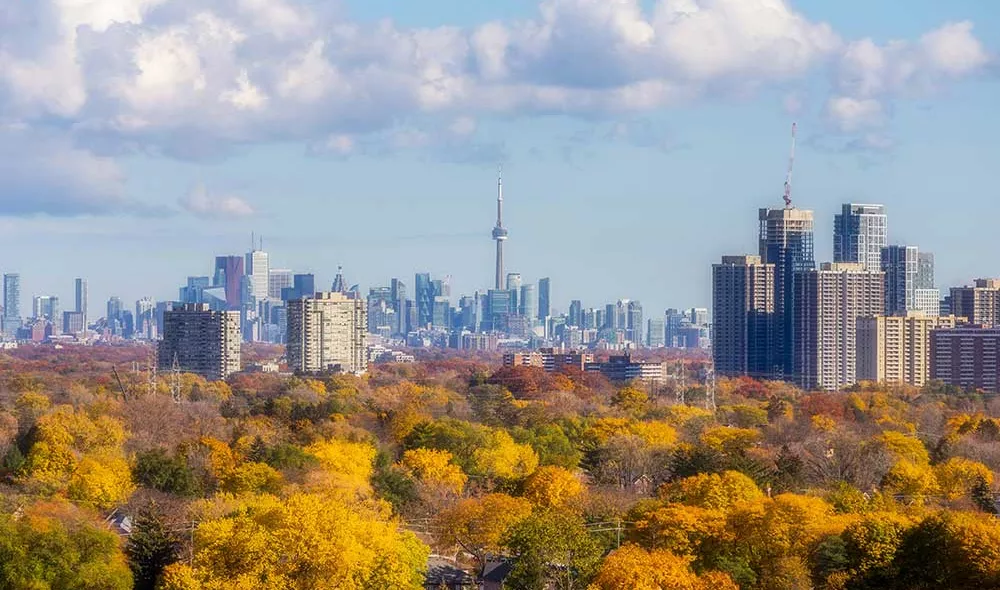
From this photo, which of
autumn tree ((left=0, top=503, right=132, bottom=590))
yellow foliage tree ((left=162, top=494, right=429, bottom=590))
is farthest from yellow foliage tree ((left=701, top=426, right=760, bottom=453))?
autumn tree ((left=0, top=503, right=132, bottom=590))

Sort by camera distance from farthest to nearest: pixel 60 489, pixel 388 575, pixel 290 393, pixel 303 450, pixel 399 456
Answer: pixel 290 393, pixel 399 456, pixel 303 450, pixel 60 489, pixel 388 575

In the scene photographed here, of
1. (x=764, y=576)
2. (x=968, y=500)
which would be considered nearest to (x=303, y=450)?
(x=968, y=500)

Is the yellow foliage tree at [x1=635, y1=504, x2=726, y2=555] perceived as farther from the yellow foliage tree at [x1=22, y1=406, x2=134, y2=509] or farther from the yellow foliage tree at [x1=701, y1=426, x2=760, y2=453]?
the yellow foliage tree at [x1=701, y1=426, x2=760, y2=453]

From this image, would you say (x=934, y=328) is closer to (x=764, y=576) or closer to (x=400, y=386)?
(x=400, y=386)

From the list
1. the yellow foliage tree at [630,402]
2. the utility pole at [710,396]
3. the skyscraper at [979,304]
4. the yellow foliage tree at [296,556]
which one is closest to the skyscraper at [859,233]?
the skyscraper at [979,304]

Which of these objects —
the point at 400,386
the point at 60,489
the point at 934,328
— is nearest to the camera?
the point at 60,489

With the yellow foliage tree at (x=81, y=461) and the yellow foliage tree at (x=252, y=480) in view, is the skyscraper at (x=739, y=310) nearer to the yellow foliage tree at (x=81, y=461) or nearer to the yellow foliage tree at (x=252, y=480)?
the yellow foliage tree at (x=81, y=461)

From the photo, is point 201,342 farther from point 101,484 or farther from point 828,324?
point 101,484

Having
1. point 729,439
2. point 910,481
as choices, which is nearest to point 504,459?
point 729,439
